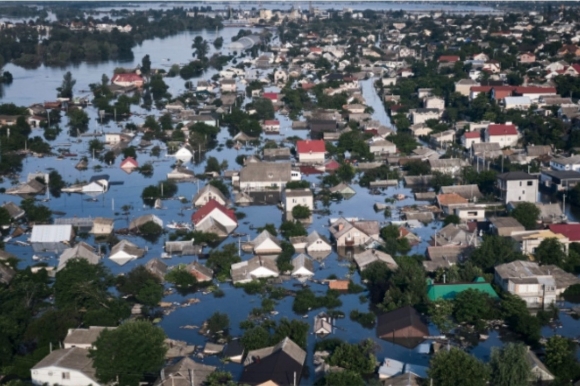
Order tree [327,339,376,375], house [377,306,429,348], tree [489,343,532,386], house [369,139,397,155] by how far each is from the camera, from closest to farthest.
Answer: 1. tree [489,343,532,386]
2. tree [327,339,376,375]
3. house [377,306,429,348]
4. house [369,139,397,155]

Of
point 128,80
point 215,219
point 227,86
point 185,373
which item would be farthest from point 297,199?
point 128,80

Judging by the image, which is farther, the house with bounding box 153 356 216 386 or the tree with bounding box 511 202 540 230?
the tree with bounding box 511 202 540 230

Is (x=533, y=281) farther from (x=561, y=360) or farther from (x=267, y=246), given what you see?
(x=267, y=246)

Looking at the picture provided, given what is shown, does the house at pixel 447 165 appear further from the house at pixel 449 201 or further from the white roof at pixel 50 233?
the white roof at pixel 50 233

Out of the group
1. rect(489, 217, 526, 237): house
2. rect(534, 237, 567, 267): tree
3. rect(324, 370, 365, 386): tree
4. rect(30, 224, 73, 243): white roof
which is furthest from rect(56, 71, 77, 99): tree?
rect(324, 370, 365, 386): tree

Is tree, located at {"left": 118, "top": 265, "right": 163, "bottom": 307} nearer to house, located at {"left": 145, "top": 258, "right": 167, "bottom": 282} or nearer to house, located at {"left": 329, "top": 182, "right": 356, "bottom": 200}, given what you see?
house, located at {"left": 145, "top": 258, "right": 167, "bottom": 282}

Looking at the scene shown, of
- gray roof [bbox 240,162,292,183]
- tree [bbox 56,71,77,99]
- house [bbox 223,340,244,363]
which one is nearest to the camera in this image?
house [bbox 223,340,244,363]

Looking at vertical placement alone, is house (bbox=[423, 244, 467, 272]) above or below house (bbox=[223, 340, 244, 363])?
below
